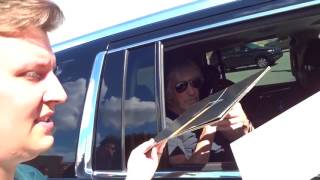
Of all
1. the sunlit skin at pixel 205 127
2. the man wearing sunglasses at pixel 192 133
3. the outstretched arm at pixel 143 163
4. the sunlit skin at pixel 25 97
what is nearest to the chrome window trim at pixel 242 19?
the man wearing sunglasses at pixel 192 133

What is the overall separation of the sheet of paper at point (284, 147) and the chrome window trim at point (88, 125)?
0.83 meters

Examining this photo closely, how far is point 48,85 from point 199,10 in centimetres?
114

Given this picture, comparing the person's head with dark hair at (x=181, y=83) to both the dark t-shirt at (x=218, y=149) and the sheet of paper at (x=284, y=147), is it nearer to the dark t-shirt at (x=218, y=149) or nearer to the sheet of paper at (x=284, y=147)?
the dark t-shirt at (x=218, y=149)

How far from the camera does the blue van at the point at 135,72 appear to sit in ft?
6.26

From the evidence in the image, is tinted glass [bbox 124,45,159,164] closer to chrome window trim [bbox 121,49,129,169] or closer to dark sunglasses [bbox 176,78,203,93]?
chrome window trim [bbox 121,49,129,169]

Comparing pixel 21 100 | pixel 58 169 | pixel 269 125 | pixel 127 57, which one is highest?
pixel 127 57

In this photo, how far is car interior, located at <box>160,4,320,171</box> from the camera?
1948 mm

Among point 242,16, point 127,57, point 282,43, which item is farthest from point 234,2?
point 282,43

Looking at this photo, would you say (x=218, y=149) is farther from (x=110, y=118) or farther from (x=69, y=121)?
(x=69, y=121)

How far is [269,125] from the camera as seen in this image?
1.56m

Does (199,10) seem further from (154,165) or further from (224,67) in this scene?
(224,67)

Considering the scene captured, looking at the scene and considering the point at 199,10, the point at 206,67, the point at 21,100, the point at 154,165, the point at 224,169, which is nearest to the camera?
the point at 21,100

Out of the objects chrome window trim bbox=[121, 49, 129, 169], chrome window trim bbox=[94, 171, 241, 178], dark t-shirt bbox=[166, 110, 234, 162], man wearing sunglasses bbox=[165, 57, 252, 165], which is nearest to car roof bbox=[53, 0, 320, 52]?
chrome window trim bbox=[121, 49, 129, 169]

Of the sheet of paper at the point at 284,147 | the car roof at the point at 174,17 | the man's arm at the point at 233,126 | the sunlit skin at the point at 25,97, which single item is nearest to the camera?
the sunlit skin at the point at 25,97
